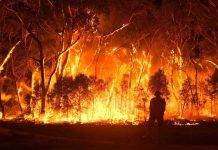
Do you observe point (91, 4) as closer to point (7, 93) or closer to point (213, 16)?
point (213, 16)

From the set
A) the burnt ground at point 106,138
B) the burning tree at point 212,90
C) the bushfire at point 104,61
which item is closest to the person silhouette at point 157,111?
the burnt ground at point 106,138

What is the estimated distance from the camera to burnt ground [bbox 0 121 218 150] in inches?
570

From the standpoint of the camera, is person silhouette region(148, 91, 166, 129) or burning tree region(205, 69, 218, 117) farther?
burning tree region(205, 69, 218, 117)

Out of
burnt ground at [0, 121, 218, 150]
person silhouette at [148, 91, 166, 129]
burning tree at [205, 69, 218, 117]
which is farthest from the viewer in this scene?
burning tree at [205, 69, 218, 117]

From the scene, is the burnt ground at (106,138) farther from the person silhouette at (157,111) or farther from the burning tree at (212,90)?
the burning tree at (212,90)

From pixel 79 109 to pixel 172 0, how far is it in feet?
37.3

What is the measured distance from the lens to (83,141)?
15.7 m

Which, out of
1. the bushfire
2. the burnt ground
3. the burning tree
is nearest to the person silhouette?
the burnt ground

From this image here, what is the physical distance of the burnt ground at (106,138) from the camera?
1448 centimetres

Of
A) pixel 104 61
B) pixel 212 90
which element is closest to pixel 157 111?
pixel 212 90

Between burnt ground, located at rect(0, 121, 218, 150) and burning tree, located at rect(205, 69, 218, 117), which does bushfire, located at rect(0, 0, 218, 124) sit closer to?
burning tree, located at rect(205, 69, 218, 117)

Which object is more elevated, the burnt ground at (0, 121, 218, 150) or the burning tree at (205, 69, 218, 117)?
the burning tree at (205, 69, 218, 117)

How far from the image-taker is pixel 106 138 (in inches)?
637

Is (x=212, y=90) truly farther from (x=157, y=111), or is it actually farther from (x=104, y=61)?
(x=157, y=111)
